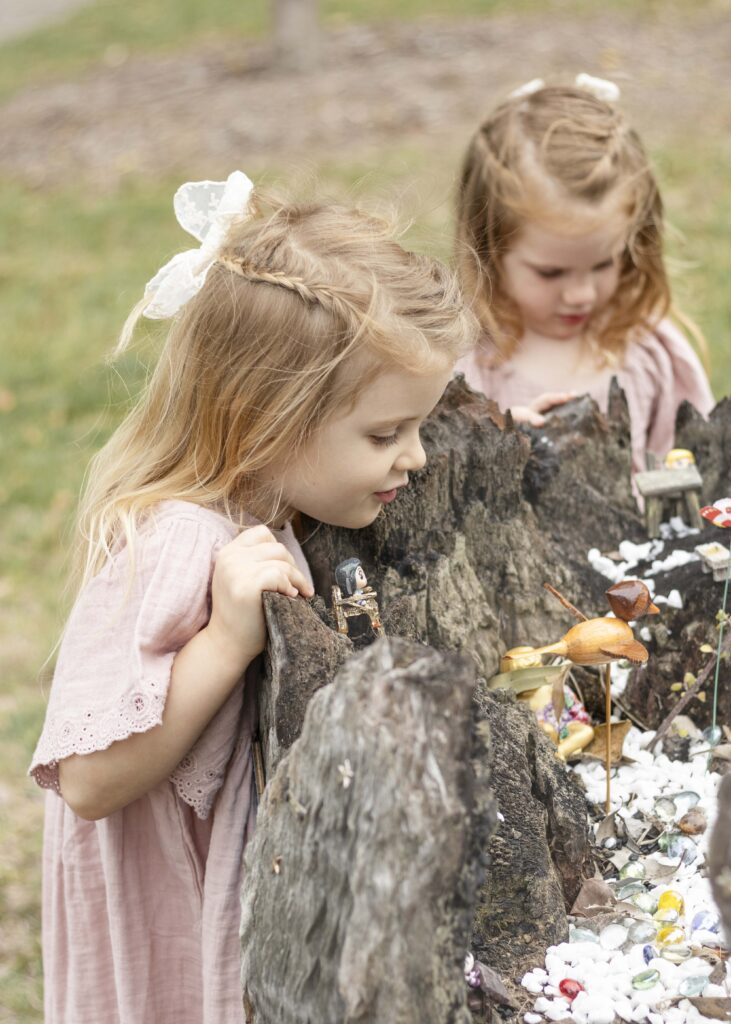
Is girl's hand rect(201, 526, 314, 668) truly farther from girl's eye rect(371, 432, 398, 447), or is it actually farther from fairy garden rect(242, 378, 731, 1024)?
girl's eye rect(371, 432, 398, 447)

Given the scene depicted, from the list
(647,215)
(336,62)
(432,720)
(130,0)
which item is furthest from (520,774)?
(130,0)

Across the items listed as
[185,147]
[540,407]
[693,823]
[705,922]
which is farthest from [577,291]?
[185,147]

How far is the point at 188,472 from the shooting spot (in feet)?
6.25

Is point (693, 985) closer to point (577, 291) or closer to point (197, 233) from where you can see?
point (197, 233)

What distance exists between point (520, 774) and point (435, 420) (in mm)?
764

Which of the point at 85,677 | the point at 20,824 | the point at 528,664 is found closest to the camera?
the point at 85,677

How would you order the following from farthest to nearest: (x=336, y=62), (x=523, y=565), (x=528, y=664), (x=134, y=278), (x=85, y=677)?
(x=336, y=62) < (x=134, y=278) < (x=523, y=565) < (x=528, y=664) < (x=85, y=677)

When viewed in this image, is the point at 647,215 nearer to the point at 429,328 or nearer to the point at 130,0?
the point at 429,328

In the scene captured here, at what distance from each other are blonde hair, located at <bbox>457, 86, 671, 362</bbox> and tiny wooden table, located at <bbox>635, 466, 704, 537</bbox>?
2.32 feet

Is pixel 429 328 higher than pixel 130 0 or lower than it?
higher

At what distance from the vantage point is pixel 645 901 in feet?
5.27

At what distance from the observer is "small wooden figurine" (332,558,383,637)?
1785 millimetres

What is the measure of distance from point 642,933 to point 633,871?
0.14 m

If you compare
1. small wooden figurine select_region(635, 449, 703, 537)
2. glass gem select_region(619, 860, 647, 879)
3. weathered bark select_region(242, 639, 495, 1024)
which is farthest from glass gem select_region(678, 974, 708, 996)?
small wooden figurine select_region(635, 449, 703, 537)
